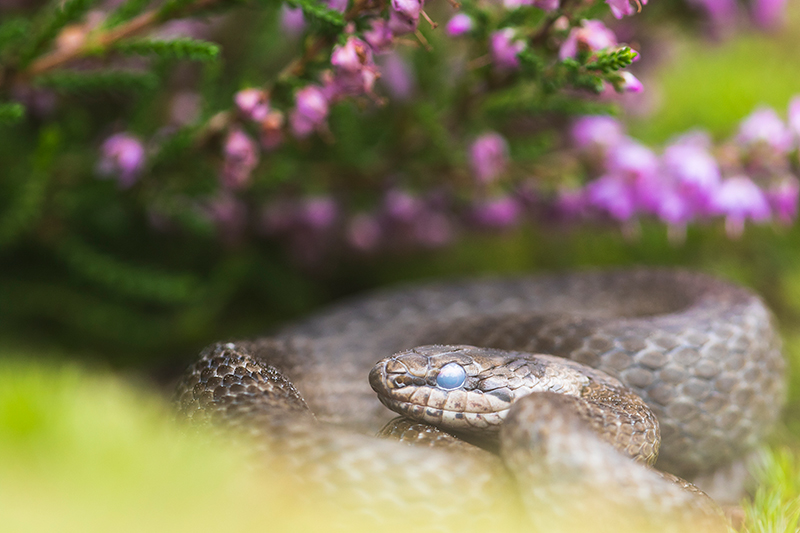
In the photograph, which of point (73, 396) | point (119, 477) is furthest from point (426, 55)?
point (119, 477)

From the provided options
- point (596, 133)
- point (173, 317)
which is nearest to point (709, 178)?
point (596, 133)

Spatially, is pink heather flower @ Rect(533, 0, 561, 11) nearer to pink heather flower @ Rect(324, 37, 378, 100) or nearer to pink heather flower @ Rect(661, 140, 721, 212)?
pink heather flower @ Rect(324, 37, 378, 100)

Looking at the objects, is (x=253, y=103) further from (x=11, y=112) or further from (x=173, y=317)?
(x=173, y=317)

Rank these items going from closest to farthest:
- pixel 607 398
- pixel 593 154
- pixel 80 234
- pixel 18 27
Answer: pixel 607 398, pixel 18 27, pixel 593 154, pixel 80 234

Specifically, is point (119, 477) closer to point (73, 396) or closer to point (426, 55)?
point (73, 396)

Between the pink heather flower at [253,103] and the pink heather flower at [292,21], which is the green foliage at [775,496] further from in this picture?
the pink heather flower at [292,21]

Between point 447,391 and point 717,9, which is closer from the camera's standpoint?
point 447,391

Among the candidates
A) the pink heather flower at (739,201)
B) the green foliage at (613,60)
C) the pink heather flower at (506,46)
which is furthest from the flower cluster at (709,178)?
the green foliage at (613,60)
